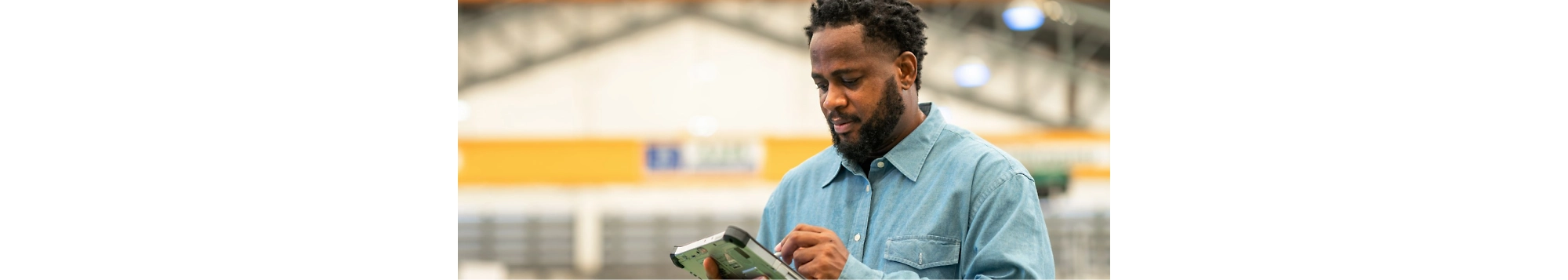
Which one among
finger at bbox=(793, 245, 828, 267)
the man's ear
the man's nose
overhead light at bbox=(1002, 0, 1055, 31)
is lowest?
finger at bbox=(793, 245, 828, 267)

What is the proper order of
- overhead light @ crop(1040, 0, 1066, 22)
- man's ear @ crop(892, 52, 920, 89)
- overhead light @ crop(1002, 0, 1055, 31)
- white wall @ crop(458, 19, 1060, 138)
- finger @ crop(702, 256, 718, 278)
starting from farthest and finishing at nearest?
overhead light @ crop(1040, 0, 1066, 22)
overhead light @ crop(1002, 0, 1055, 31)
white wall @ crop(458, 19, 1060, 138)
man's ear @ crop(892, 52, 920, 89)
finger @ crop(702, 256, 718, 278)

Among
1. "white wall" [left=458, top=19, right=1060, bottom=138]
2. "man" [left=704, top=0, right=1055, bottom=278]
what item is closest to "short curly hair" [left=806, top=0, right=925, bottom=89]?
"man" [left=704, top=0, right=1055, bottom=278]

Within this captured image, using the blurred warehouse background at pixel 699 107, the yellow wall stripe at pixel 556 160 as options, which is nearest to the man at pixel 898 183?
the blurred warehouse background at pixel 699 107

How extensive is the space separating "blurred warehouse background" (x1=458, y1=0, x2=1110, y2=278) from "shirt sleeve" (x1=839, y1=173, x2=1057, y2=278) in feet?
Answer: 24.1

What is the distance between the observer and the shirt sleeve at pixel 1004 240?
1595mm

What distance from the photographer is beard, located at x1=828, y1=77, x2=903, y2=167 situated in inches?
69.2

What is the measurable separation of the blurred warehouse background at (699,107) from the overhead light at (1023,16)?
2 cm

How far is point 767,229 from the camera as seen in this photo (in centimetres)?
207

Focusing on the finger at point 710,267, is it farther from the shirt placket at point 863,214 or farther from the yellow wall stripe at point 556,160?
the yellow wall stripe at point 556,160

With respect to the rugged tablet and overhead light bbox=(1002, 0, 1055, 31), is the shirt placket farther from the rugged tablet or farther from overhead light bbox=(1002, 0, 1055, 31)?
overhead light bbox=(1002, 0, 1055, 31)

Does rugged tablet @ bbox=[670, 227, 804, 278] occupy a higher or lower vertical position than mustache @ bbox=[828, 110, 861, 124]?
lower
